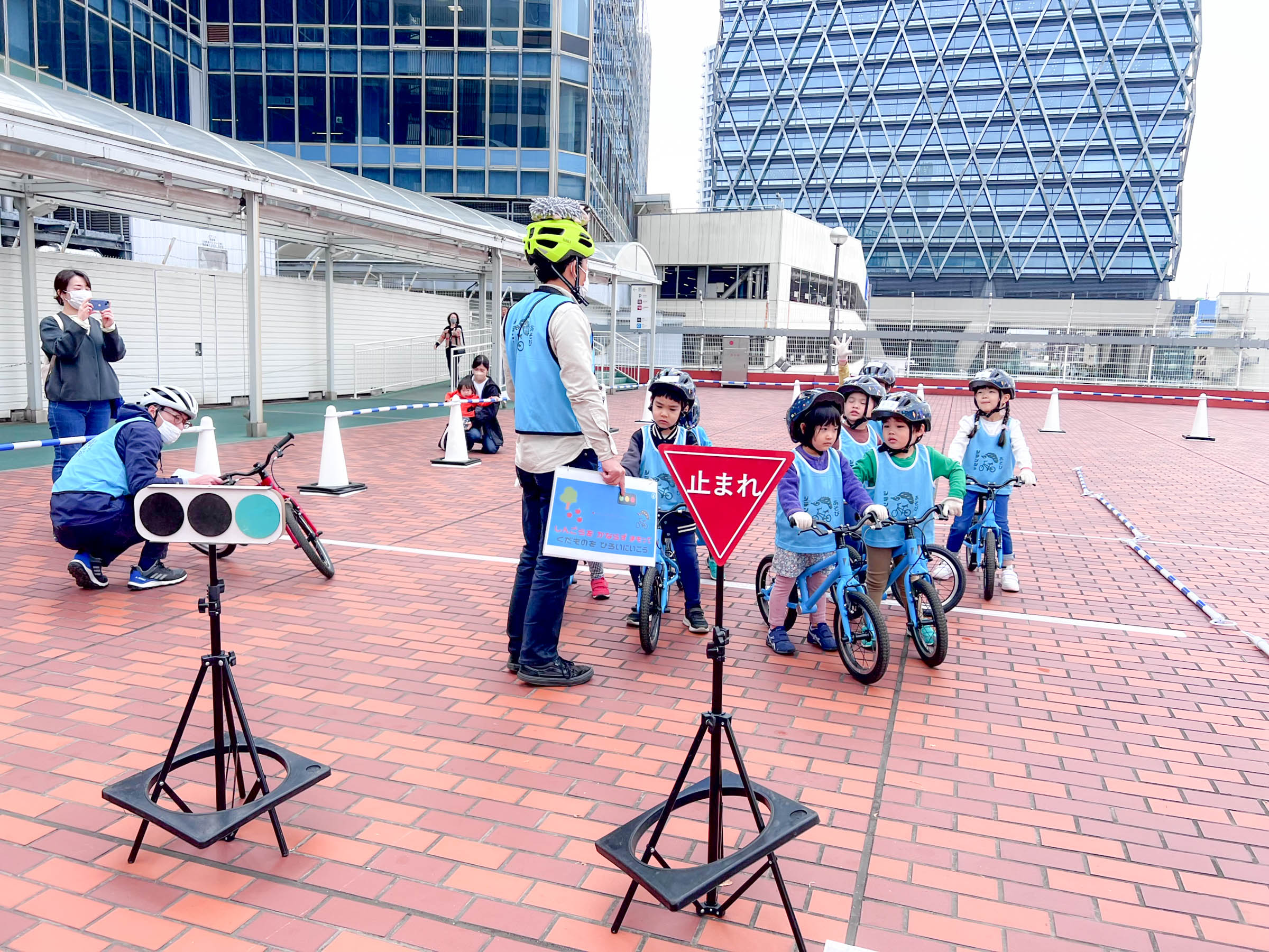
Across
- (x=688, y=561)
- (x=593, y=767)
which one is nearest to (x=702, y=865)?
(x=593, y=767)

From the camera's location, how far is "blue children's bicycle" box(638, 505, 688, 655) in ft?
15.2

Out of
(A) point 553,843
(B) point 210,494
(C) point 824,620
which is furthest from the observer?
(C) point 824,620

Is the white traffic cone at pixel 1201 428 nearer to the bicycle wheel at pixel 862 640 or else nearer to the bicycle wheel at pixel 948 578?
the bicycle wheel at pixel 948 578

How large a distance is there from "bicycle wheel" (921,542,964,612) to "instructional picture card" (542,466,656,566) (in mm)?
1918

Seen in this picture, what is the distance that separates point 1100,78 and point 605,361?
70.3 m

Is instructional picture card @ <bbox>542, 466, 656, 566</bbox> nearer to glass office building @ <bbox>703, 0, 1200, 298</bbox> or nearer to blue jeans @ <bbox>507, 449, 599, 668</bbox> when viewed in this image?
blue jeans @ <bbox>507, 449, 599, 668</bbox>

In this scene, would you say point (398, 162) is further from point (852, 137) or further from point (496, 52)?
point (852, 137)

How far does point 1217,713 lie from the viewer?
4113mm

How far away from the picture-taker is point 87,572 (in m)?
5.34

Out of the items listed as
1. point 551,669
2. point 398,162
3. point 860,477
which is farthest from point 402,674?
point 398,162

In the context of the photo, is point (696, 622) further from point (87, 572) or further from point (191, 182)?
point (191, 182)

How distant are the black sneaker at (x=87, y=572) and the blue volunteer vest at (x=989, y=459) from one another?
5.59 meters

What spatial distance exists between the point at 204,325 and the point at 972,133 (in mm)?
78779

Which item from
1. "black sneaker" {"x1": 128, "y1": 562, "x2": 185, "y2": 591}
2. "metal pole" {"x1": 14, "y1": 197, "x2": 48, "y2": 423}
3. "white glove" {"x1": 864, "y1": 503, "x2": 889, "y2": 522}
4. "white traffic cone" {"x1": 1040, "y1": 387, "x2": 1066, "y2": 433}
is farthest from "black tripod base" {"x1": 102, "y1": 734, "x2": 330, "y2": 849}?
"white traffic cone" {"x1": 1040, "y1": 387, "x2": 1066, "y2": 433}
